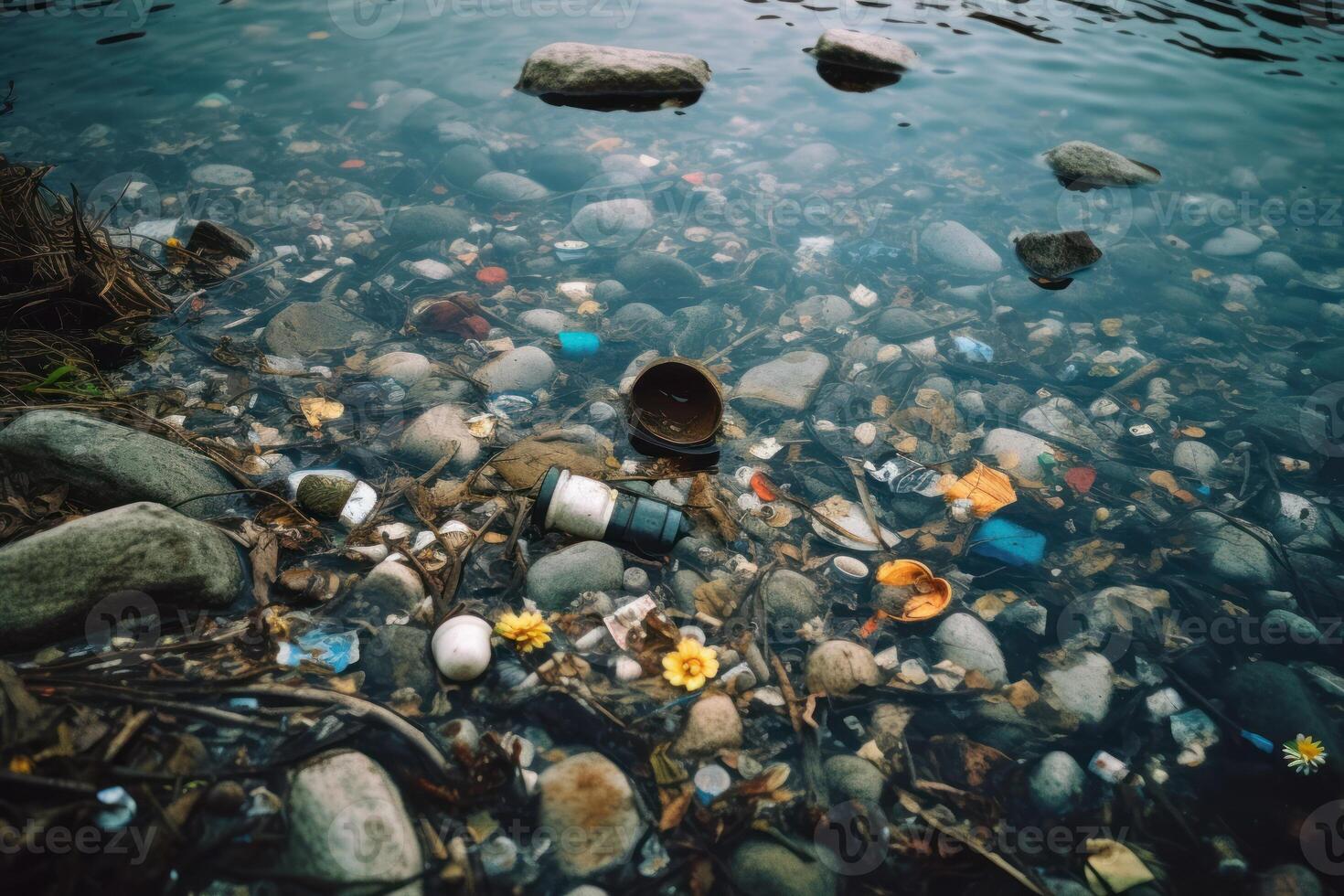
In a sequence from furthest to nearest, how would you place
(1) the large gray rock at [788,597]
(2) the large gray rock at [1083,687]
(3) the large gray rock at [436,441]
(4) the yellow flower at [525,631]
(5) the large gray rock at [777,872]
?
(3) the large gray rock at [436,441] → (1) the large gray rock at [788,597] → (2) the large gray rock at [1083,687] → (4) the yellow flower at [525,631] → (5) the large gray rock at [777,872]

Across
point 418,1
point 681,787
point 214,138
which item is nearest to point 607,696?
point 681,787

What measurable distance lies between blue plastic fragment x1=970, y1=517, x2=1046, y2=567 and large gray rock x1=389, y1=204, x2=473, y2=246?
13.8ft

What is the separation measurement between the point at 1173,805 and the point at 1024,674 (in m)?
0.62

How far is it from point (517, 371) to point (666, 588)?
1694 mm

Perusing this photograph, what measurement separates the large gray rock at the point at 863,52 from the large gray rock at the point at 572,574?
6723 millimetres

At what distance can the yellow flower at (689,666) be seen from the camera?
2.43m

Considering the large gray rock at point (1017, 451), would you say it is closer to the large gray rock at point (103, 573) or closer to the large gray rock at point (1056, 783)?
the large gray rock at point (1056, 783)

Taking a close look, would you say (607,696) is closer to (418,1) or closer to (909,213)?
(909,213)

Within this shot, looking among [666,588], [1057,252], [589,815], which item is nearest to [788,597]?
[666,588]

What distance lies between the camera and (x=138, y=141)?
575cm

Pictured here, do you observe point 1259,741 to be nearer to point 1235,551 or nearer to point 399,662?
point 1235,551

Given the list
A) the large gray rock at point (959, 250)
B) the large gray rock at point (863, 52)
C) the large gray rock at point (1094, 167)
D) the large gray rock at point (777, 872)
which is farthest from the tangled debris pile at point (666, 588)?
the large gray rock at point (863, 52)

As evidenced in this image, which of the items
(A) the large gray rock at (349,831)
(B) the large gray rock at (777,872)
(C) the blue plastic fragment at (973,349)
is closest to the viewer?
(A) the large gray rock at (349,831)

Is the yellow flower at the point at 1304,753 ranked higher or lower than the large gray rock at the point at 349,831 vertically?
lower
